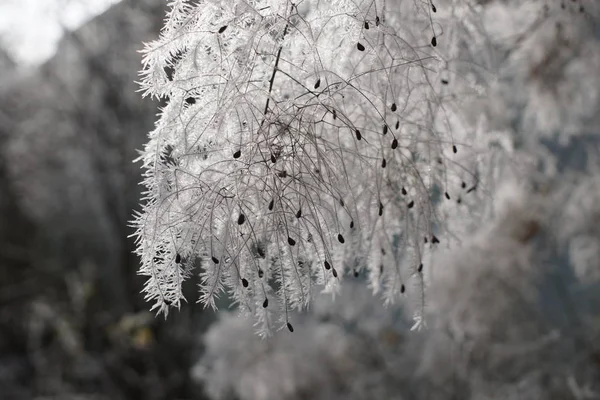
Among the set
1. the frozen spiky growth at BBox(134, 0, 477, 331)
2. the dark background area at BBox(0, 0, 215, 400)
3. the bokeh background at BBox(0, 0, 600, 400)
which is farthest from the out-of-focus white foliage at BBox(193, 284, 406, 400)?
the frozen spiky growth at BBox(134, 0, 477, 331)

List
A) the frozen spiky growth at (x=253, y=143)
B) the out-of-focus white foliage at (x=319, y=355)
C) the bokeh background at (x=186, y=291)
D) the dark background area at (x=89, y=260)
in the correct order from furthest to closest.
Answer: the dark background area at (x=89, y=260) < the out-of-focus white foliage at (x=319, y=355) < the bokeh background at (x=186, y=291) < the frozen spiky growth at (x=253, y=143)

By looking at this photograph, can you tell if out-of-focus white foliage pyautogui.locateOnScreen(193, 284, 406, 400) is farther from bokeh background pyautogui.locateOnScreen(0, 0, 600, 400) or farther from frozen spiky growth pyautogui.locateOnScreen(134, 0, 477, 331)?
frozen spiky growth pyautogui.locateOnScreen(134, 0, 477, 331)

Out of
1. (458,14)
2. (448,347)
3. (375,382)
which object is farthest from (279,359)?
(458,14)

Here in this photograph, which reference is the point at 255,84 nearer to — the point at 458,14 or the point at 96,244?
the point at 458,14

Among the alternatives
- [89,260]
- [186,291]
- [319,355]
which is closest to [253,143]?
[319,355]

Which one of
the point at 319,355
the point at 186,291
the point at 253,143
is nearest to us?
the point at 253,143

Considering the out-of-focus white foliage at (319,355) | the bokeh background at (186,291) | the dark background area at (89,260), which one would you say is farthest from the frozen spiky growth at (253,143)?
the dark background area at (89,260)

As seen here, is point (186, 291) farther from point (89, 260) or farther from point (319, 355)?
point (89, 260)

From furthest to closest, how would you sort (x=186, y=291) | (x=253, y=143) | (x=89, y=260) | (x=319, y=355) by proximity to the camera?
(x=89, y=260) → (x=186, y=291) → (x=319, y=355) → (x=253, y=143)

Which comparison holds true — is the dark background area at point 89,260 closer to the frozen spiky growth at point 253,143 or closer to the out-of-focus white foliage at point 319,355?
→ the out-of-focus white foliage at point 319,355
